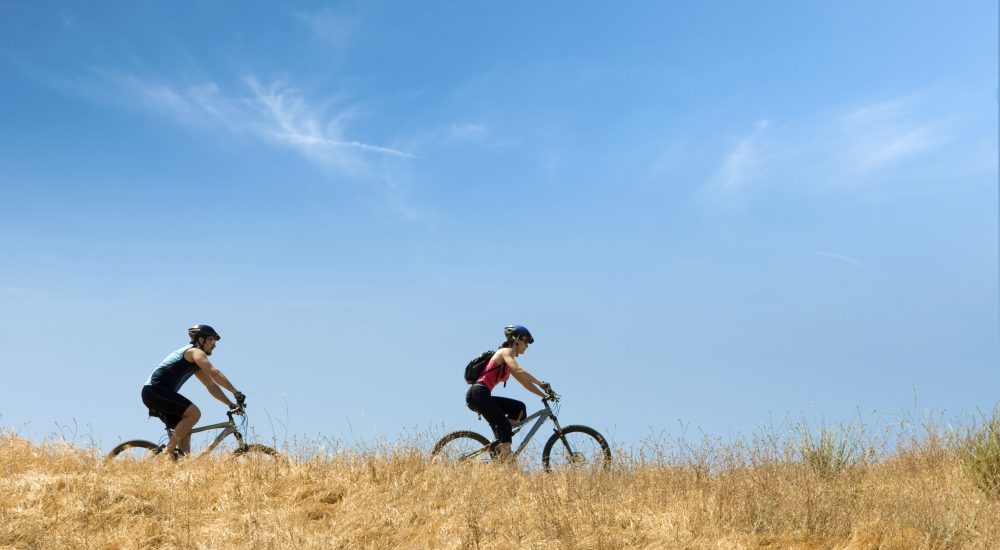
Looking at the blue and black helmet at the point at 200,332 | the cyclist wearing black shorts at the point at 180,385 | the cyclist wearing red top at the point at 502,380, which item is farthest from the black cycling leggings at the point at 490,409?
the blue and black helmet at the point at 200,332

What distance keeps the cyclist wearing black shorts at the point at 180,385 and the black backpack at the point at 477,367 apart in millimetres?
3263

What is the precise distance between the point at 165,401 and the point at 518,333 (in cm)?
517

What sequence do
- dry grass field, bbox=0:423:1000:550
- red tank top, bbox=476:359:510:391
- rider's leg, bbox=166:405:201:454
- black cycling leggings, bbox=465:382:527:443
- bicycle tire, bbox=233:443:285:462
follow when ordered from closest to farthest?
dry grass field, bbox=0:423:1000:550 → bicycle tire, bbox=233:443:285:462 → rider's leg, bbox=166:405:201:454 → black cycling leggings, bbox=465:382:527:443 → red tank top, bbox=476:359:510:391

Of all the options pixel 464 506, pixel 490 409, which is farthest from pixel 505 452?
pixel 464 506

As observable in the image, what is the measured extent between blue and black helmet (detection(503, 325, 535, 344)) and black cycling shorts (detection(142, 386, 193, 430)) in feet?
15.5

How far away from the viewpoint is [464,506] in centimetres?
941

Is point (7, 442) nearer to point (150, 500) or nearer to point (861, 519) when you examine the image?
point (150, 500)

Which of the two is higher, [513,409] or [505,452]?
[513,409]

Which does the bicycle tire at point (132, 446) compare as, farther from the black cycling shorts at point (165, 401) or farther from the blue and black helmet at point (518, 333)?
the blue and black helmet at point (518, 333)

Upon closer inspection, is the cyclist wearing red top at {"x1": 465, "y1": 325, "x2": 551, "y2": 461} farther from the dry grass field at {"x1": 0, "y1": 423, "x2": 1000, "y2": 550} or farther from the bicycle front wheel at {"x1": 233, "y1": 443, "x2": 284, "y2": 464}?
the bicycle front wheel at {"x1": 233, "y1": 443, "x2": 284, "y2": 464}

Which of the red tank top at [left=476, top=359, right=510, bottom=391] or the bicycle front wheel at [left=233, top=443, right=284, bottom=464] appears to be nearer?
the bicycle front wheel at [left=233, top=443, right=284, bottom=464]

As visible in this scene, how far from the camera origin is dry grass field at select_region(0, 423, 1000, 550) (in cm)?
862

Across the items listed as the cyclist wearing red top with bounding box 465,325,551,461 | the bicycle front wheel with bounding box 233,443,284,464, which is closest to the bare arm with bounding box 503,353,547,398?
the cyclist wearing red top with bounding box 465,325,551,461

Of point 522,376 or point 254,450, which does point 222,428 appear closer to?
point 254,450
